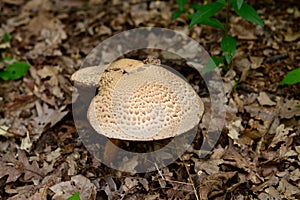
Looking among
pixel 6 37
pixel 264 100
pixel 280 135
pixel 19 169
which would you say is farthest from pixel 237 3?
pixel 6 37

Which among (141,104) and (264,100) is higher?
(141,104)

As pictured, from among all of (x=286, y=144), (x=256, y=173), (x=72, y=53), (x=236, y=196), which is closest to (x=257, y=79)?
(x=286, y=144)

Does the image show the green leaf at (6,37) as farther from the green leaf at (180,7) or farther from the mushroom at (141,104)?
the green leaf at (180,7)

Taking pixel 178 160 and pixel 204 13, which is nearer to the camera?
pixel 178 160

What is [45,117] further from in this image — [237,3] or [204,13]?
[237,3]

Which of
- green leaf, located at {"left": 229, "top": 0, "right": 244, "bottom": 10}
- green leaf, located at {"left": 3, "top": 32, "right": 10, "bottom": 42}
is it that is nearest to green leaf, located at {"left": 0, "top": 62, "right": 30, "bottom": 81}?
green leaf, located at {"left": 3, "top": 32, "right": 10, "bottom": 42}

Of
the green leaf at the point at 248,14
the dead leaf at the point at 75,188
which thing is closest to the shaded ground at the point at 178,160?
the dead leaf at the point at 75,188

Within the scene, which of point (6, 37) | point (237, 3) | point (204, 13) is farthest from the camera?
point (6, 37)
